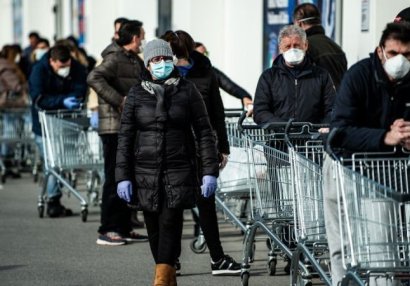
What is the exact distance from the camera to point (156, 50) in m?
8.38

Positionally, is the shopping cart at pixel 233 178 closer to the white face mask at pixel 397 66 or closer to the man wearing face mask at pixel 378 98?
the man wearing face mask at pixel 378 98

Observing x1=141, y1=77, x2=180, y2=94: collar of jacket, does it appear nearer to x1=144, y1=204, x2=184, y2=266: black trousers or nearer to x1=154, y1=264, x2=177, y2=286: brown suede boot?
x1=144, y1=204, x2=184, y2=266: black trousers

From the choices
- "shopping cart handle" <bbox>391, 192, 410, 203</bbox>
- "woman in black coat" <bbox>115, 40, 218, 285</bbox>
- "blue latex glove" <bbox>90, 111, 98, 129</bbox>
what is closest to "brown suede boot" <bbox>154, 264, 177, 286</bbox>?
"woman in black coat" <bbox>115, 40, 218, 285</bbox>

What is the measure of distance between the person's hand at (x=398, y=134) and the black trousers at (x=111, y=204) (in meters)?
4.96

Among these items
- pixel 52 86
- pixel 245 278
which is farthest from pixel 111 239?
pixel 52 86

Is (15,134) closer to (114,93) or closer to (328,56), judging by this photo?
(114,93)

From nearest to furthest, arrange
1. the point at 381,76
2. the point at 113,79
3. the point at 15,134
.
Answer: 1. the point at 381,76
2. the point at 113,79
3. the point at 15,134

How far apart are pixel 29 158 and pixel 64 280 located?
9841mm

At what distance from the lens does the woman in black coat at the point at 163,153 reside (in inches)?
323

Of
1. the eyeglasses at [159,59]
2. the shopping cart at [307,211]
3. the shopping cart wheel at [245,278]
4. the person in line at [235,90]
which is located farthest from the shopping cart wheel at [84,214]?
the shopping cart at [307,211]

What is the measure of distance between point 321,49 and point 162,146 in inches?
106

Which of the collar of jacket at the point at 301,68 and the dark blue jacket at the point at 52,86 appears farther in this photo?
the dark blue jacket at the point at 52,86

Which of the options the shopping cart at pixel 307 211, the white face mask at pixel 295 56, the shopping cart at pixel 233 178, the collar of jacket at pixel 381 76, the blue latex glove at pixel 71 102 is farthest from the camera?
the blue latex glove at pixel 71 102

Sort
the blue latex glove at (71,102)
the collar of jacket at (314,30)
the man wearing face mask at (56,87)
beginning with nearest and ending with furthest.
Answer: the collar of jacket at (314,30) < the blue latex glove at (71,102) < the man wearing face mask at (56,87)
